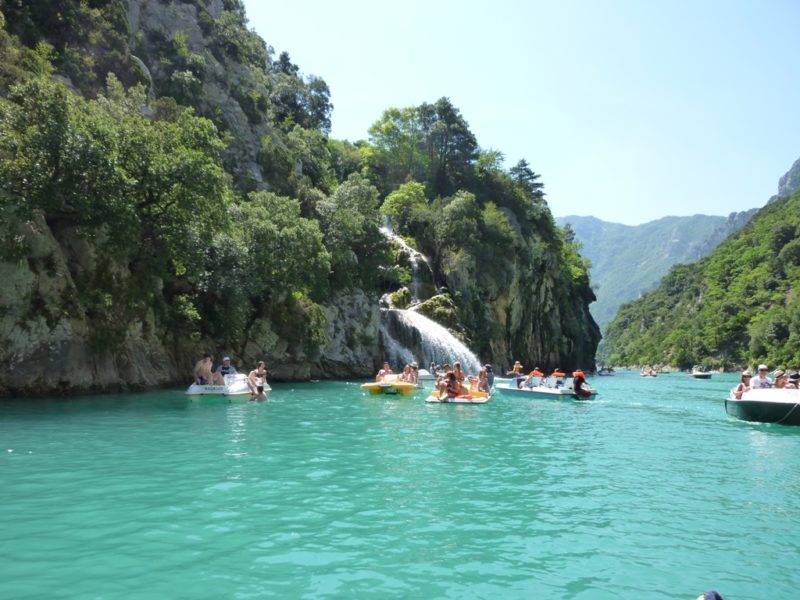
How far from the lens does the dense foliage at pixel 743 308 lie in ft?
288

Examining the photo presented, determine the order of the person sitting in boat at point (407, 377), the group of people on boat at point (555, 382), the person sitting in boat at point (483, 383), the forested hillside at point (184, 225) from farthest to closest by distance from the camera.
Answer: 1. the person sitting in boat at point (407, 377)
2. the group of people on boat at point (555, 382)
3. the person sitting in boat at point (483, 383)
4. the forested hillside at point (184, 225)

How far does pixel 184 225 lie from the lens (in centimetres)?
2464

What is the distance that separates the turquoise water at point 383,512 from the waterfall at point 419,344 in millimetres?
25531

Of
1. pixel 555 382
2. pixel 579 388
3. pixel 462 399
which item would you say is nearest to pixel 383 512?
pixel 462 399

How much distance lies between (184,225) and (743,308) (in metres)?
103

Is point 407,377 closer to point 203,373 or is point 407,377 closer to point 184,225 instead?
point 203,373

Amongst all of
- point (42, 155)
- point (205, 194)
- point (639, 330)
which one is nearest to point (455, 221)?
point (205, 194)

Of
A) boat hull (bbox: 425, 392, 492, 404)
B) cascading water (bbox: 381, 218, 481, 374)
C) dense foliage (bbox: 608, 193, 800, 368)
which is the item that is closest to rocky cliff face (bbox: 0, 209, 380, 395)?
boat hull (bbox: 425, 392, 492, 404)

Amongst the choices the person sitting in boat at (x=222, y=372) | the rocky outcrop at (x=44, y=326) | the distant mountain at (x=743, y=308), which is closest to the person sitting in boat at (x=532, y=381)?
the person sitting in boat at (x=222, y=372)

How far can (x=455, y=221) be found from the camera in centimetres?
5803

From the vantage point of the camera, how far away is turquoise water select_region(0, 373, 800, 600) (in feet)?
19.1

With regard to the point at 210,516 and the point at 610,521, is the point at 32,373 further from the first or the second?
the point at 610,521

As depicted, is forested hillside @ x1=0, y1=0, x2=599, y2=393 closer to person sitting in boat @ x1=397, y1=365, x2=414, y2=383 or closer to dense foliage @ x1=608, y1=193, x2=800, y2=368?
person sitting in boat @ x1=397, y1=365, x2=414, y2=383

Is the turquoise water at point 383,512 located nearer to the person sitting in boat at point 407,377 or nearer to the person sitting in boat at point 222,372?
the person sitting in boat at point 222,372
